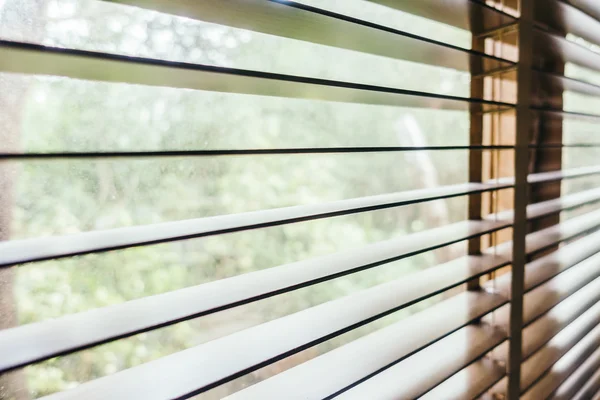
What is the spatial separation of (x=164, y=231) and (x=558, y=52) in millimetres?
1071

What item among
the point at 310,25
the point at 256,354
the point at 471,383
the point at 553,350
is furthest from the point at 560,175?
the point at 256,354

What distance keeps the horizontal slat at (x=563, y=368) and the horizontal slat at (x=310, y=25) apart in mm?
846

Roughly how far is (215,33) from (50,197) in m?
0.35

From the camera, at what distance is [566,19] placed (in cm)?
109

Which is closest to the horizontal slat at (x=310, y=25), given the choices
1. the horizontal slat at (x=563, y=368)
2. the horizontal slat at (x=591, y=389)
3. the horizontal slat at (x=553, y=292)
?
the horizontal slat at (x=553, y=292)

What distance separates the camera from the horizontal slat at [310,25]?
543 mm

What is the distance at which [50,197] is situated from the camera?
0.56m

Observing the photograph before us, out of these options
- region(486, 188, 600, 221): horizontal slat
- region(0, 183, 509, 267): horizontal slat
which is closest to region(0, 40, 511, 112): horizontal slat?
region(0, 183, 509, 267): horizontal slat

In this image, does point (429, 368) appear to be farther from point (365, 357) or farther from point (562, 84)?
point (562, 84)

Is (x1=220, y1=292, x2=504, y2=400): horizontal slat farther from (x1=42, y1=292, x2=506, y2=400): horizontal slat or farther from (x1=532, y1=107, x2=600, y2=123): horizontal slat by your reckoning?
(x1=532, y1=107, x2=600, y2=123): horizontal slat

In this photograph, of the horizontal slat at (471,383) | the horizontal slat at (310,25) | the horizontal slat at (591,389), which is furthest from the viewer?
the horizontal slat at (591,389)

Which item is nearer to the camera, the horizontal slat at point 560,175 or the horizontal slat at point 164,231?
the horizontal slat at point 164,231

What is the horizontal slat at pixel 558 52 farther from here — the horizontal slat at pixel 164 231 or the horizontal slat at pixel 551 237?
the horizontal slat at pixel 164 231

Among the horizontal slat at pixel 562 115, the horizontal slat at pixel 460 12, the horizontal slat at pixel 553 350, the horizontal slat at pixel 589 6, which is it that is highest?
the horizontal slat at pixel 589 6
